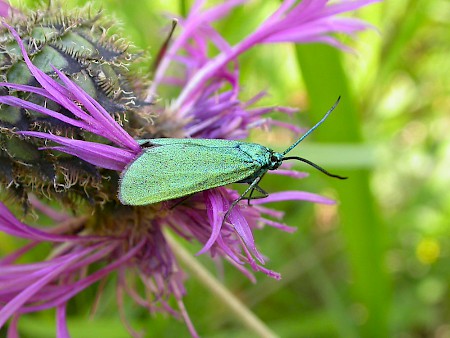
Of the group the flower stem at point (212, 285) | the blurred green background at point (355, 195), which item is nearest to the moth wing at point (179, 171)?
the flower stem at point (212, 285)

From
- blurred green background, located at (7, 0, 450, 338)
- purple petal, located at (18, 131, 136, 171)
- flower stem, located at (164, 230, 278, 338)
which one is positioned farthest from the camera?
blurred green background, located at (7, 0, 450, 338)

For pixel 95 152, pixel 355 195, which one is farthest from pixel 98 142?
pixel 355 195

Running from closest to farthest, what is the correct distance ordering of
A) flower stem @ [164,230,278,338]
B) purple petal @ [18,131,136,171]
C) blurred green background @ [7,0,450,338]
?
Answer: 1. purple petal @ [18,131,136,171]
2. flower stem @ [164,230,278,338]
3. blurred green background @ [7,0,450,338]

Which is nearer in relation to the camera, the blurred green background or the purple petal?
the purple petal

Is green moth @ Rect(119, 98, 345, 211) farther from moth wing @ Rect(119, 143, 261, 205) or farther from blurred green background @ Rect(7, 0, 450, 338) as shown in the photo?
blurred green background @ Rect(7, 0, 450, 338)

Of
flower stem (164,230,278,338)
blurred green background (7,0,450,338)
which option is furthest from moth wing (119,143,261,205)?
blurred green background (7,0,450,338)

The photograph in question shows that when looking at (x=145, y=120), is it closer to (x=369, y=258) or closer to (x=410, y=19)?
(x=369, y=258)

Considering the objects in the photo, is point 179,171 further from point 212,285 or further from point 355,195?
Answer: point 355,195
